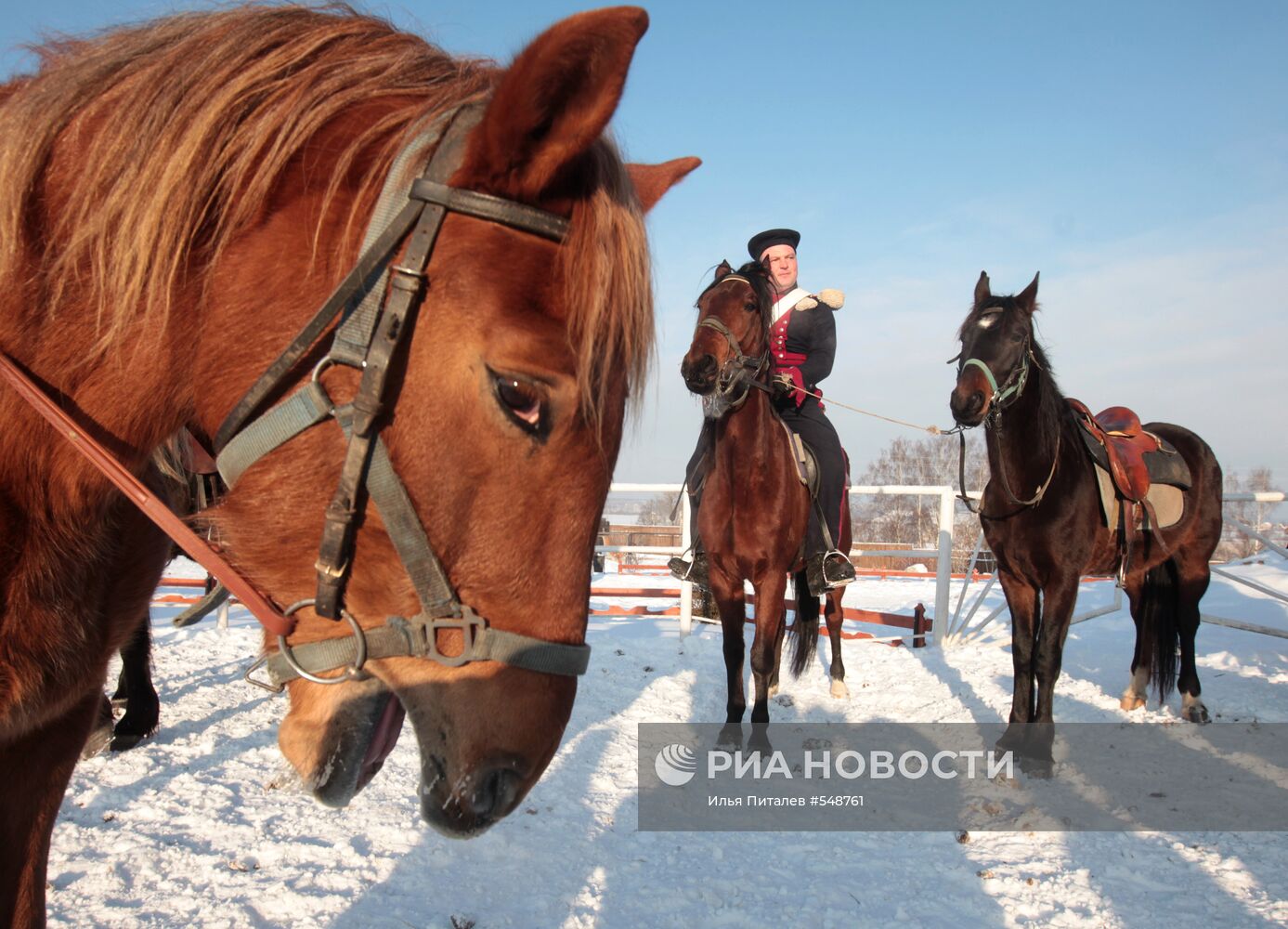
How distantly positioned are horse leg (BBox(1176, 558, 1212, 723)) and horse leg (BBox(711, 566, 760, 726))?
12.2ft

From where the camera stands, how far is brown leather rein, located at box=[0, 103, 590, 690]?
117cm

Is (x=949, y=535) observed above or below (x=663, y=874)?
above

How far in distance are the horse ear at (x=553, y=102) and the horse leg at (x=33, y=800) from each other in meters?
1.55

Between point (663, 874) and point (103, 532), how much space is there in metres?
2.69

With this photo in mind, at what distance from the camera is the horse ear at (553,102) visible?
1102 millimetres

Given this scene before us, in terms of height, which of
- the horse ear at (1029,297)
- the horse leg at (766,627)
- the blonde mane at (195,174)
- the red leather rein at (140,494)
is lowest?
the horse leg at (766,627)

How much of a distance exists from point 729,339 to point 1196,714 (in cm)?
482

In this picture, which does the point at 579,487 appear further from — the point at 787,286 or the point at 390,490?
the point at 787,286

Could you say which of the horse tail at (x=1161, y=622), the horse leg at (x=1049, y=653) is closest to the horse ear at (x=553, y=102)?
the horse leg at (x=1049, y=653)

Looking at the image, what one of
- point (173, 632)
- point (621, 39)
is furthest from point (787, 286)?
point (173, 632)

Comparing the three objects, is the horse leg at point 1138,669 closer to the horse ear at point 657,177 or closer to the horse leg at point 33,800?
the horse ear at point 657,177

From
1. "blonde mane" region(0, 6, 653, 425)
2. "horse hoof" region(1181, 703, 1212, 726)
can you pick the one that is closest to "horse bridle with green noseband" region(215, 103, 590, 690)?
"blonde mane" region(0, 6, 653, 425)

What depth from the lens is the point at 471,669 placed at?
1206mm

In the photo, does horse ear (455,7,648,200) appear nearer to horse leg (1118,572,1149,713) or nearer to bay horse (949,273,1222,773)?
bay horse (949,273,1222,773)
